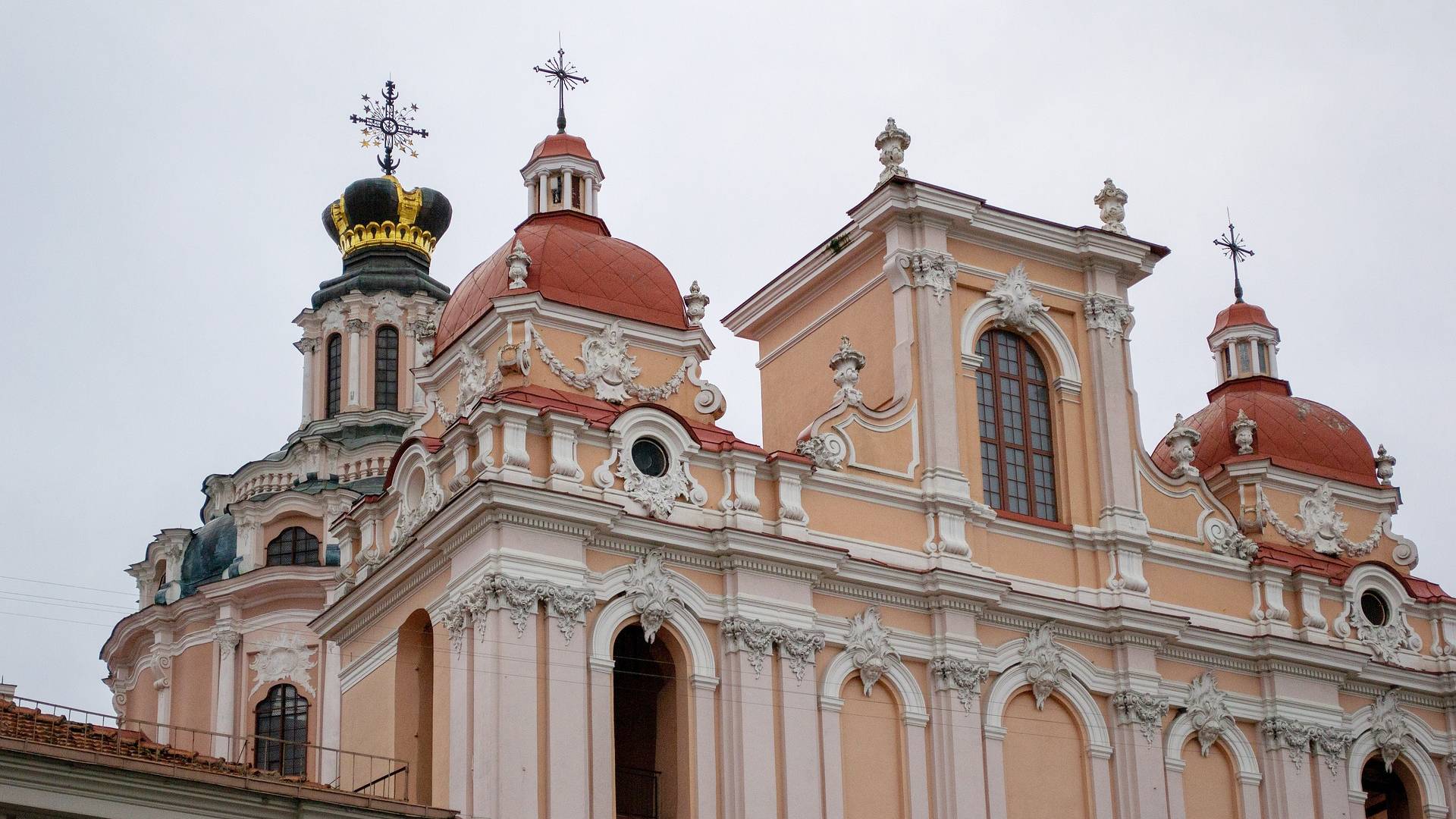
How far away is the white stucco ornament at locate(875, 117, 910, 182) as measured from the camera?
3884 centimetres

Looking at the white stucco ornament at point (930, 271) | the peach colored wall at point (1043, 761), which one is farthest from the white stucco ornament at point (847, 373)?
the peach colored wall at point (1043, 761)

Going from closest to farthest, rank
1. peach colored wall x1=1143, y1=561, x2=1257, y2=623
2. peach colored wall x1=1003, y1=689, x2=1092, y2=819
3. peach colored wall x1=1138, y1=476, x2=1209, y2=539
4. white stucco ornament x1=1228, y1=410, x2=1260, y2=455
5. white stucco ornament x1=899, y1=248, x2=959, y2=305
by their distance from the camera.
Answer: peach colored wall x1=1003, y1=689, x2=1092, y2=819 → white stucco ornament x1=899, y1=248, x2=959, y2=305 → peach colored wall x1=1143, y1=561, x2=1257, y2=623 → peach colored wall x1=1138, y1=476, x2=1209, y2=539 → white stucco ornament x1=1228, y1=410, x2=1260, y2=455

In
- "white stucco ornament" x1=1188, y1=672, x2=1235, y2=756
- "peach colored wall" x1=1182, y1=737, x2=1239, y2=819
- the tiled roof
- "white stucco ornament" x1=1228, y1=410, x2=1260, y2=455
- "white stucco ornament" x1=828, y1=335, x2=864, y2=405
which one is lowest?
the tiled roof

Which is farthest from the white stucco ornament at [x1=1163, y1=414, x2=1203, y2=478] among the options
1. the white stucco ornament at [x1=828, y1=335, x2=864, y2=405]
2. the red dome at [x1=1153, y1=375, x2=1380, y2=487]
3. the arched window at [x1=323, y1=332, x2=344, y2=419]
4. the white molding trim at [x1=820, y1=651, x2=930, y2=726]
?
the arched window at [x1=323, y1=332, x2=344, y2=419]

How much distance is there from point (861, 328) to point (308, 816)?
13.4 meters

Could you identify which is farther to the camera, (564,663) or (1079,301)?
(1079,301)

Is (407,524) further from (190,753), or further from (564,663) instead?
(190,753)

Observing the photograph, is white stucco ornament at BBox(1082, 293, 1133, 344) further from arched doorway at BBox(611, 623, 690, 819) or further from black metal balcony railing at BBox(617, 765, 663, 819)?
black metal balcony railing at BBox(617, 765, 663, 819)

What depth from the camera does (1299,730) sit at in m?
38.8

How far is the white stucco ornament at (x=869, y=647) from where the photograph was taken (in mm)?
35156

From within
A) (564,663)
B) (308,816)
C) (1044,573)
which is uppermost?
(1044,573)

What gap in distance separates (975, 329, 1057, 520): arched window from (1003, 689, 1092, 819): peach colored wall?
3299mm

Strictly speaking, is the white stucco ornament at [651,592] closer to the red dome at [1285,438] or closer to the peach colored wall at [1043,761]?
the peach colored wall at [1043,761]

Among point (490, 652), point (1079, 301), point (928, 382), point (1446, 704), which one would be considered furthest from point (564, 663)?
point (1446, 704)
